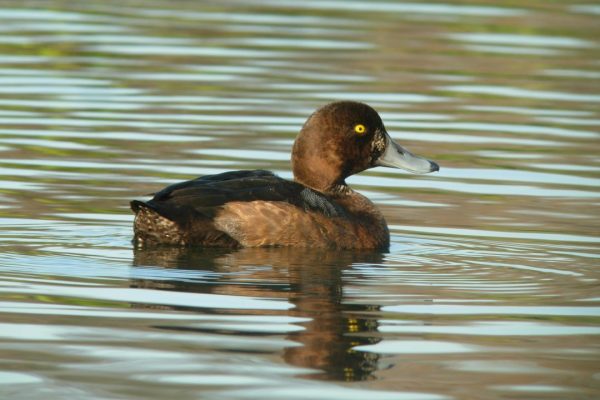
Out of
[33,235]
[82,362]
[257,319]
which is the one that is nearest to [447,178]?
[33,235]

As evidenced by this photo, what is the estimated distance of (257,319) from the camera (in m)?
7.61

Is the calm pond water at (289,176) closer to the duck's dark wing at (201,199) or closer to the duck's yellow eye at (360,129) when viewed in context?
the duck's dark wing at (201,199)

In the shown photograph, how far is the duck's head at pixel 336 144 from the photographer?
10.4 m

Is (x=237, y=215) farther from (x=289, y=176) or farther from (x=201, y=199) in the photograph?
(x=289, y=176)

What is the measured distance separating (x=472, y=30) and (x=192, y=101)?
6485 millimetres

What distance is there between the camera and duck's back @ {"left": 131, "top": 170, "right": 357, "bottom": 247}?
31.2 ft

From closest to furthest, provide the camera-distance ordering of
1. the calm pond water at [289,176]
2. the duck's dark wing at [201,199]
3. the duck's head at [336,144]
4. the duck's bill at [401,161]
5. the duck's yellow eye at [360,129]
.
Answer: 1. the calm pond water at [289,176]
2. the duck's dark wing at [201,199]
3. the duck's head at [336,144]
4. the duck's yellow eye at [360,129]
5. the duck's bill at [401,161]

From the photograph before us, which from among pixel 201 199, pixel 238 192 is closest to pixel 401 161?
pixel 238 192

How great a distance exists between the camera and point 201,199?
9.51 meters

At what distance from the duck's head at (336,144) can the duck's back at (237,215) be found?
1.80 ft

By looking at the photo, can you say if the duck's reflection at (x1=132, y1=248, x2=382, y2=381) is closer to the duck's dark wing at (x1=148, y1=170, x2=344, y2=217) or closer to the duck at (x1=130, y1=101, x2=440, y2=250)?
the duck at (x1=130, y1=101, x2=440, y2=250)

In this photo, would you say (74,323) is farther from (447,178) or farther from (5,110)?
(5,110)

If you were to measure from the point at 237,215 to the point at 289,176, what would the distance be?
2670 mm

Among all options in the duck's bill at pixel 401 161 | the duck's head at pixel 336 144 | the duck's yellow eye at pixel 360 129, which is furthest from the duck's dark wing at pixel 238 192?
the duck's bill at pixel 401 161
